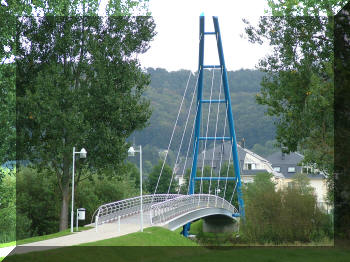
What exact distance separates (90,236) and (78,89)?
39.0 feet

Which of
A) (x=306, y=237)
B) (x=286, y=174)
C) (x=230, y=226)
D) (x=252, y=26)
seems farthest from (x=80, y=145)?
(x=286, y=174)

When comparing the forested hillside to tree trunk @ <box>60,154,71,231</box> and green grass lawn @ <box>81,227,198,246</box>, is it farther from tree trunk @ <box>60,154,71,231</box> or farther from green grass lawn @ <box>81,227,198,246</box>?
green grass lawn @ <box>81,227,198,246</box>

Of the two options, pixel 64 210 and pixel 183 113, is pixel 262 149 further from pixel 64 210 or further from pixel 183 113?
pixel 64 210

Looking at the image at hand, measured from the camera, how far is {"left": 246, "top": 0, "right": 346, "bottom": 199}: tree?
28.0 m

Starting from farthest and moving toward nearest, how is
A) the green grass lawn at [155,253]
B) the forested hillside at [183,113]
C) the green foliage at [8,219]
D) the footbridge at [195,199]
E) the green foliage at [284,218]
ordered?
1. the forested hillside at [183,113]
2. the green foliage at [8,219]
3. the green foliage at [284,218]
4. the footbridge at [195,199]
5. the green grass lawn at [155,253]

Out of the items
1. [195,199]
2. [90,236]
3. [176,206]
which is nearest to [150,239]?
[90,236]

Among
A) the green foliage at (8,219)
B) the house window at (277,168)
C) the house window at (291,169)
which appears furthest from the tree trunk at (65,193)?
the house window at (291,169)

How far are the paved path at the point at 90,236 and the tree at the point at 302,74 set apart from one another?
353 inches

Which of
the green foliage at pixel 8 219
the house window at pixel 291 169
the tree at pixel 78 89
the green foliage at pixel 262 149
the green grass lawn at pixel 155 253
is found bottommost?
the green foliage at pixel 8 219

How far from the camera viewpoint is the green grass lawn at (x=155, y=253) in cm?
2008

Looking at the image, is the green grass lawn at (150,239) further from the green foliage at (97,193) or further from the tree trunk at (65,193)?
the green foliage at (97,193)

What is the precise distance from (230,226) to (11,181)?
19343 millimetres

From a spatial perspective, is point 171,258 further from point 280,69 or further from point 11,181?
point 11,181

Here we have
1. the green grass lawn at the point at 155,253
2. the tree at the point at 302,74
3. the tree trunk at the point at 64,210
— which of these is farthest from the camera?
the tree trunk at the point at 64,210
